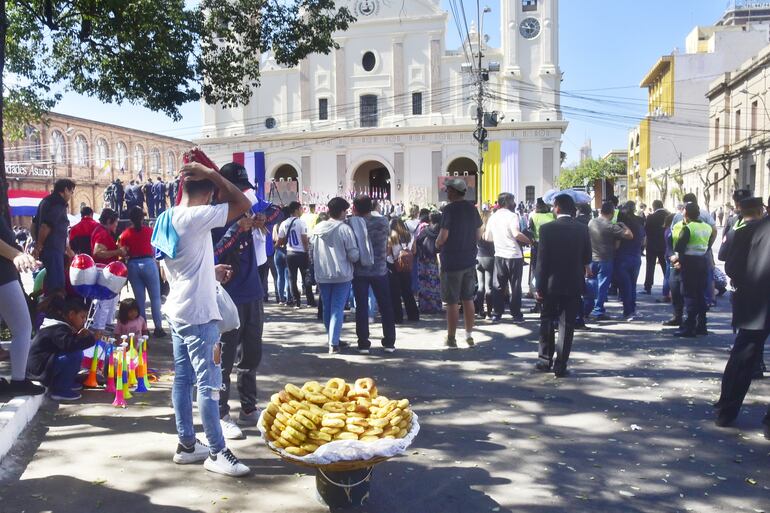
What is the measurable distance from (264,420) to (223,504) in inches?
20.6

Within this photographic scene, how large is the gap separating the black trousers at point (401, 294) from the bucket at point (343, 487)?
20.9ft

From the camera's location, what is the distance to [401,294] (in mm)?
10320

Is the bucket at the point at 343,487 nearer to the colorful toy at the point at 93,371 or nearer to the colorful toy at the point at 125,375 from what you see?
the colorful toy at the point at 125,375

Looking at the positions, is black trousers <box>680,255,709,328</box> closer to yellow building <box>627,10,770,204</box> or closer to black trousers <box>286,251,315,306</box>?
black trousers <box>286,251,315,306</box>

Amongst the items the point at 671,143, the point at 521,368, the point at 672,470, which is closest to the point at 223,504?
the point at 672,470

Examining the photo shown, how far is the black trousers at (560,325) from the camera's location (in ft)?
22.0

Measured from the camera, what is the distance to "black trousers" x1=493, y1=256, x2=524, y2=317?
9.77 metres

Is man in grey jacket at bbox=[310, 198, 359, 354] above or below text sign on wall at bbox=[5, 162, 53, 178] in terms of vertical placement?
below

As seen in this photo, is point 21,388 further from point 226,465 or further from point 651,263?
point 651,263

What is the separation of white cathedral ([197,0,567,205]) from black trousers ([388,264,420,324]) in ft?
109

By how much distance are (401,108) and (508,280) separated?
122 feet

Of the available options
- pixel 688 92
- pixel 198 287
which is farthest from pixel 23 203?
pixel 688 92

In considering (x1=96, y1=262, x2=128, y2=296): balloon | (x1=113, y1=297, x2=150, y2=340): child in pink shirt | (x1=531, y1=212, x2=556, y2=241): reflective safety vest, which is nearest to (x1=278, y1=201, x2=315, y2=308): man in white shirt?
(x1=531, y1=212, x2=556, y2=241): reflective safety vest

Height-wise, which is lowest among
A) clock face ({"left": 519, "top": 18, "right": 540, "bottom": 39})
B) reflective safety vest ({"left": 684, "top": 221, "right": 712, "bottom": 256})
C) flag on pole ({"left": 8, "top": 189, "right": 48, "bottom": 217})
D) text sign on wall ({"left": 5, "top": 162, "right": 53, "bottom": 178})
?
reflective safety vest ({"left": 684, "top": 221, "right": 712, "bottom": 256})
